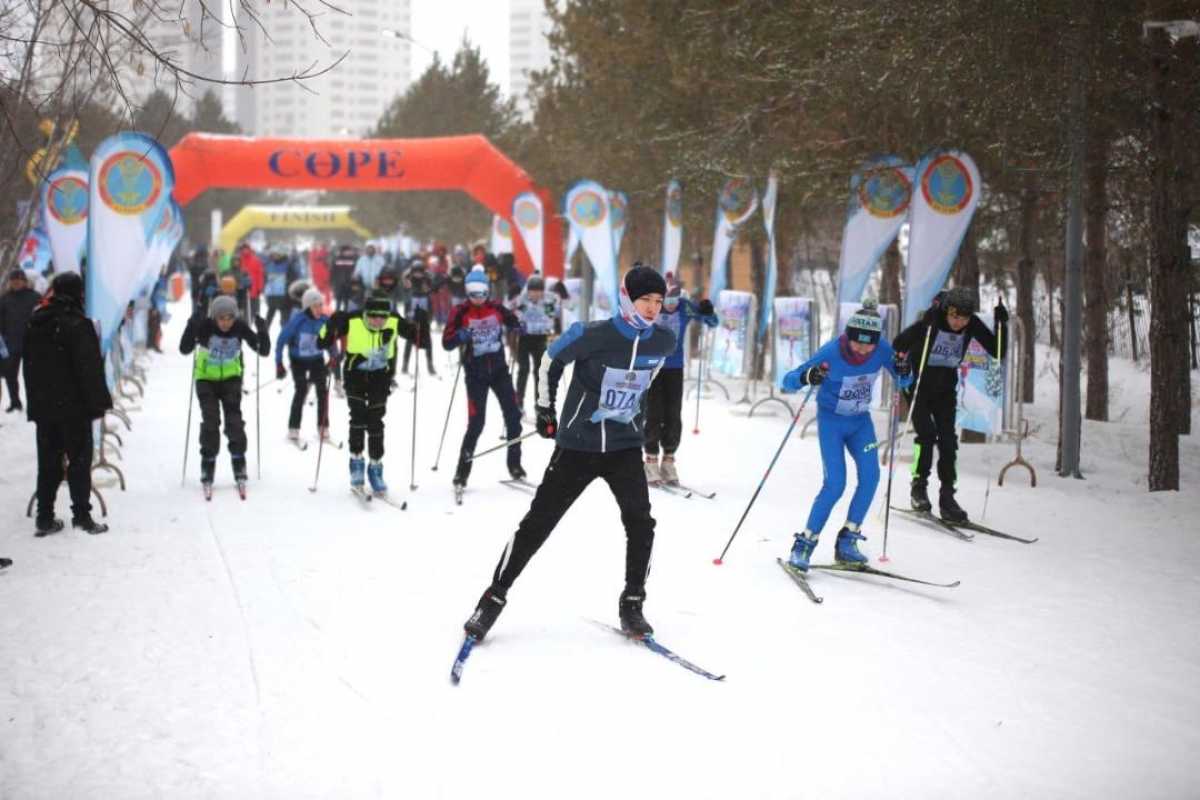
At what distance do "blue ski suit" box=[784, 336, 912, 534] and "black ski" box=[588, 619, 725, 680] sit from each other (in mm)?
1797

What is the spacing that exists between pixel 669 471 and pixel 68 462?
4836 mm

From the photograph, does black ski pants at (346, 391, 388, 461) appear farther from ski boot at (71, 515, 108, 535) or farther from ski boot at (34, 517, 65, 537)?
ski boot at (34, 517, 65, 537)

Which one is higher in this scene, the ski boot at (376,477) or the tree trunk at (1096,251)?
the tree trunk at (1096,251)

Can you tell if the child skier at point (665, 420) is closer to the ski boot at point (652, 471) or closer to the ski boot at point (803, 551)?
the ski boot at point (652, 471)

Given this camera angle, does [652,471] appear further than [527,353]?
No

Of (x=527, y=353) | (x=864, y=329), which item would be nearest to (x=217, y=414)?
(x=527, y=353)

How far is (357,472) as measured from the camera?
10.1 metres

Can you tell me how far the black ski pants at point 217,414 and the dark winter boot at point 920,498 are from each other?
220 inches

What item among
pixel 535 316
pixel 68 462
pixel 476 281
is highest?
pixel 476 281

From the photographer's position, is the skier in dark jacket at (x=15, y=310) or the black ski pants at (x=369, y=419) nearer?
the black ski pants at (x=369, y=419)

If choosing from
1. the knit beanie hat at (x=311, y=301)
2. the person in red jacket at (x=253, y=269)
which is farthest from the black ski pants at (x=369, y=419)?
the person in red jacket at (x=253, y=269)

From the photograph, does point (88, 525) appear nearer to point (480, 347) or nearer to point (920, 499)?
point (480, 347)

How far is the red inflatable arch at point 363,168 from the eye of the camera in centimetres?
2784

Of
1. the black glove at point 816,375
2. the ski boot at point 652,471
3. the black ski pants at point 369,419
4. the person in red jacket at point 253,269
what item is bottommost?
the ski boot at point 652,471
